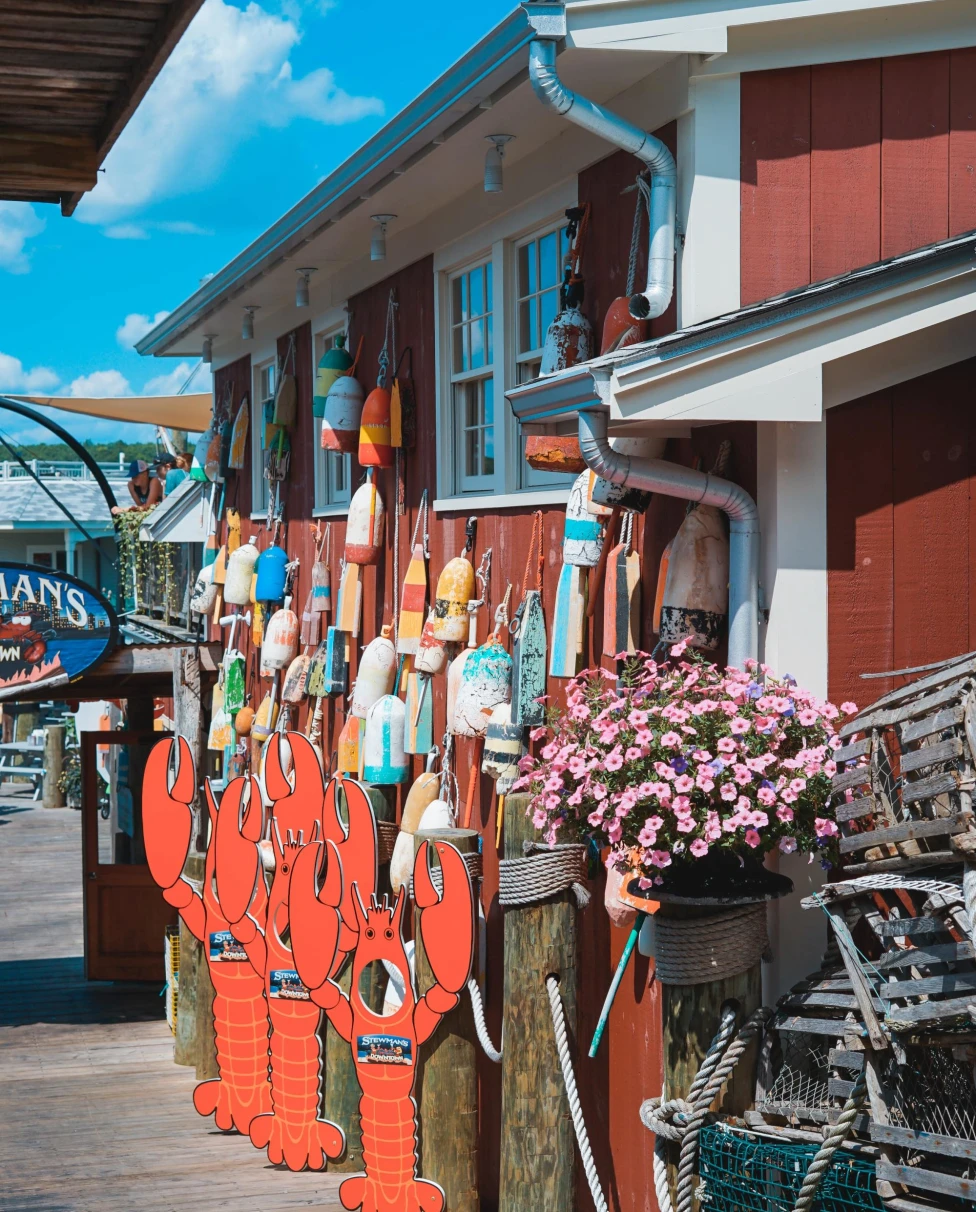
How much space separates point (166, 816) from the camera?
817 centimetres

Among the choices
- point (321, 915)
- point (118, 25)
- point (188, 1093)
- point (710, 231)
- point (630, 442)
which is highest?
point (118, 25)

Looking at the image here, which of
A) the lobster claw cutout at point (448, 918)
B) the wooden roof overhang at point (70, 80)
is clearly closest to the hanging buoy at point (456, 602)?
the lobster claw cutout at point (448, 918)

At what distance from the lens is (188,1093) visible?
30.9 feet

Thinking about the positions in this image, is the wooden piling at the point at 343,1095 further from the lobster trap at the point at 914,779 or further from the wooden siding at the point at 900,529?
the lobster trap at the point at 914,779

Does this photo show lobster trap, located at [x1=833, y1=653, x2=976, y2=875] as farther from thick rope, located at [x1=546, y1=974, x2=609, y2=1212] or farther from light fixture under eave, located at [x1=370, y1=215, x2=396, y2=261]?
light fixture under eave, located at [x1=370, y1=215, x2=396, y2=261]

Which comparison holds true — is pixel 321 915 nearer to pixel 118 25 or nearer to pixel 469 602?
pixel 469 602

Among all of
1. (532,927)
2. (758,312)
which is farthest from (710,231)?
(532,927)

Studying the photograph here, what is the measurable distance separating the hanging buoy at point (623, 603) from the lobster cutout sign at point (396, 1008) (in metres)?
1.09

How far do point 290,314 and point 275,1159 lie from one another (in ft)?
18.8

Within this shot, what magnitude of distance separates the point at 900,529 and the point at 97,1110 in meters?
6.24

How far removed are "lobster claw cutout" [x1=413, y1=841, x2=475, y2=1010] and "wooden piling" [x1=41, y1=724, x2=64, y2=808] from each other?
18.5m

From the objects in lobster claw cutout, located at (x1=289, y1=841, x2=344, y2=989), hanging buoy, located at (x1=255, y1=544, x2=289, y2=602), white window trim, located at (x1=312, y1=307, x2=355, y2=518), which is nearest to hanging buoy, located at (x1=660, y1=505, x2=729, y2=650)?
lobster claw cutout, located at (x1=289, y1=841, x2=344, y2=989)

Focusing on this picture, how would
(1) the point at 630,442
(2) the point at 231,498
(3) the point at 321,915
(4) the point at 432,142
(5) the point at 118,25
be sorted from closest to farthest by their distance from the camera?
1. (5) the point at 118,25
2. (1) the point at 630,442
3. (4) the point at 432,142
4. (3) the point at 321,915
5. (2) the point at 231,498

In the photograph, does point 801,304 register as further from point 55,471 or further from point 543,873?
point 55,471
